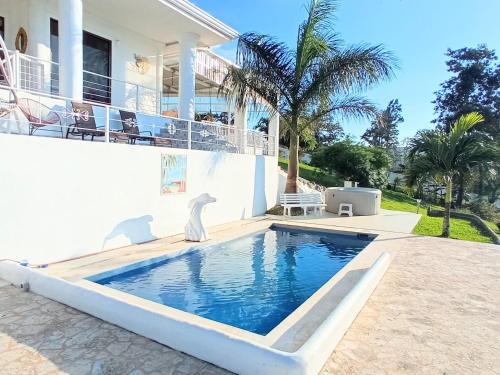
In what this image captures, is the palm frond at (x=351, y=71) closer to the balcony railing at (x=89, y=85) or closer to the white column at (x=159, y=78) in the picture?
→ the white column at (x=159, y=78)

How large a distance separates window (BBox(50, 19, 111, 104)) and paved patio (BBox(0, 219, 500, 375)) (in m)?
8.25

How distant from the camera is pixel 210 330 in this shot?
3.73 m

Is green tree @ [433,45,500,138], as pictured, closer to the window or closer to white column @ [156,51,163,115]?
white column @ [156,51,163,115]

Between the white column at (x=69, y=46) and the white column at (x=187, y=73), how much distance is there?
4499mm

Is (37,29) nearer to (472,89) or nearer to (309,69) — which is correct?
(309,69)

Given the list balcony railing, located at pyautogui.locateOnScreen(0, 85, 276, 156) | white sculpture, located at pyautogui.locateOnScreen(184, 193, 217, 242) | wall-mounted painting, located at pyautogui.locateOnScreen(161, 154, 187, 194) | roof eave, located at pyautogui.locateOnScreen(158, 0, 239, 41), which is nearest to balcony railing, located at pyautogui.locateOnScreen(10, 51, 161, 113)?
balcony railing, located at pyautogui.locateOnScreen(0, 85, 276, 156)

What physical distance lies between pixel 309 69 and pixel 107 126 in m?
8.13

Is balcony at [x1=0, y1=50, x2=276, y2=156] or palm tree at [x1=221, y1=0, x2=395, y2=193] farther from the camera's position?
palm tree at [x1=221, y1=0, x2=395, y2=193]

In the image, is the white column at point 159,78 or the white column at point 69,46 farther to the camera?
the white column at point 159,78

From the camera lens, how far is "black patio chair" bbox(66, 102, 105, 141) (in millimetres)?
8234

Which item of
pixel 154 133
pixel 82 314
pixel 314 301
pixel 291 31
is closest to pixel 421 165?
pixel 291 31

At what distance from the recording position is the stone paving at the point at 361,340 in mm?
3602

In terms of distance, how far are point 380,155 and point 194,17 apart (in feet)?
58.7

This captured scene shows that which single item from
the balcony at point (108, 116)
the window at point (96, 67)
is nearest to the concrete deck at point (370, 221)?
the balcony at point (108, 116)
